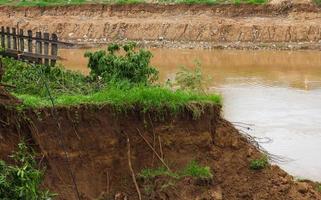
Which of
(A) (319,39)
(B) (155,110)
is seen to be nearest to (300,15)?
(A) (319,39)

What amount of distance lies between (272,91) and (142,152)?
1456 cm

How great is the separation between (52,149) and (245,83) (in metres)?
17.3

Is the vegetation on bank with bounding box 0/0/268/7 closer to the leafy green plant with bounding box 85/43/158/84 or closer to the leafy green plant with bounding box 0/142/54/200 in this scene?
the leafy green plant with bounding box 85/43/158/84

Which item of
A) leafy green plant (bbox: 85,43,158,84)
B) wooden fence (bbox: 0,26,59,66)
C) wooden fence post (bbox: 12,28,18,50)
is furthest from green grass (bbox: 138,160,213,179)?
wooden fence post (bbox: 12,28,18,50)

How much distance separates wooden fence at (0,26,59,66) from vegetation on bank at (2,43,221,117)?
35cm

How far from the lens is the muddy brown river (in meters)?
16.7

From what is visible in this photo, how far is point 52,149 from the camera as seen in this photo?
10.0 metres

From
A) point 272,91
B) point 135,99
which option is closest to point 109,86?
point 135,99

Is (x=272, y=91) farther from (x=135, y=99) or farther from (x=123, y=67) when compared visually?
(x=135, y=99)

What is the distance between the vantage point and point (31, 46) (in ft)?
46.6

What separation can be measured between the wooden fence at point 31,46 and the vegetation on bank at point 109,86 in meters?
0.35

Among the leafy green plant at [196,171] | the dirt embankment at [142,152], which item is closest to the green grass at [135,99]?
the dirt embankment at [142,152]

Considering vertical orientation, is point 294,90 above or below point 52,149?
below

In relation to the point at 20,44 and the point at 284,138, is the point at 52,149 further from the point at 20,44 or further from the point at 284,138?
the point at 284,138
